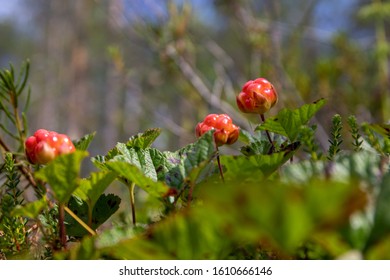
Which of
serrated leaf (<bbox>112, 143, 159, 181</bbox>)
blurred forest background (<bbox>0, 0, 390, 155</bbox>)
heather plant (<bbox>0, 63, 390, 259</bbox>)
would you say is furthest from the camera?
blurred forest background (<bbox>0, 0, 390, 155</bbox>)

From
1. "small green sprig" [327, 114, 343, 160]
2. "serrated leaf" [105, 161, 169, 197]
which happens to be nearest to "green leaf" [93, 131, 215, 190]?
"serrated leaf" [105, 161, 169, 197]

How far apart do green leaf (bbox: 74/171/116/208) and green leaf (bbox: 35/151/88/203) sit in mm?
36

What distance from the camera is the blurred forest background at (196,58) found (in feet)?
8.35

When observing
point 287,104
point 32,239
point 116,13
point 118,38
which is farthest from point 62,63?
point 32,239

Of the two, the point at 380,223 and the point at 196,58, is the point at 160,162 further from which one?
the point at 196,58

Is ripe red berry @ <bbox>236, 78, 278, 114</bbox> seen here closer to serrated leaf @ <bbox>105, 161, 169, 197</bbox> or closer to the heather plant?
the heather plant

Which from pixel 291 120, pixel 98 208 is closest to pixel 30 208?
pixel 98 208

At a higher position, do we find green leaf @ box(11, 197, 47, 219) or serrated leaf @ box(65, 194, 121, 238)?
serrated leaf @ box(65, 194, 121, 238)

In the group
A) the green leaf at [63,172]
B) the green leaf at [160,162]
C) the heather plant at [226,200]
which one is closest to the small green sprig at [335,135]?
the heather plant at [226,200]

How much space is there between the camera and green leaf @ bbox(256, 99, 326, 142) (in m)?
0.44

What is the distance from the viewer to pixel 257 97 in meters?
0.51

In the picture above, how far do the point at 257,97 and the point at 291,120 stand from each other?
0.23ft

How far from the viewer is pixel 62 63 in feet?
38.9
